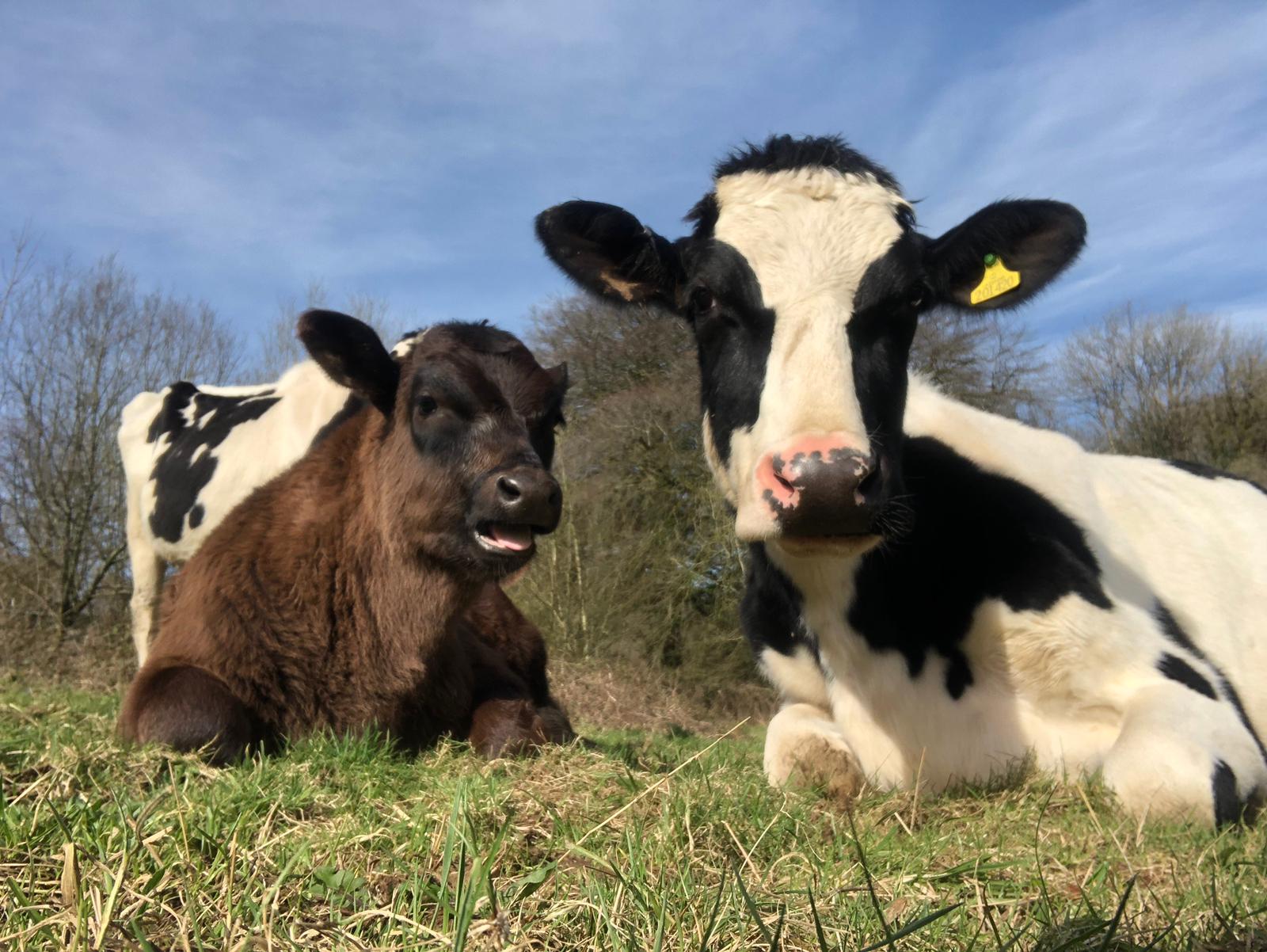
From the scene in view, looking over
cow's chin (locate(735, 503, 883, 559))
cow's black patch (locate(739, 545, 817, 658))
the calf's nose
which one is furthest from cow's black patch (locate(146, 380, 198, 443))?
cow's chin (locate(735, 503, 883, 559))

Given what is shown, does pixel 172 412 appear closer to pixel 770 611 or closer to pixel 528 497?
pixel 528 497

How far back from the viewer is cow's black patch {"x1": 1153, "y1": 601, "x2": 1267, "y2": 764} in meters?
4.24

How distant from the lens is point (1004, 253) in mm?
4434

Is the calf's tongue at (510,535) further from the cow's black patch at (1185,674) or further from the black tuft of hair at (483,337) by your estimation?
the cow's black patch at (1185,674)

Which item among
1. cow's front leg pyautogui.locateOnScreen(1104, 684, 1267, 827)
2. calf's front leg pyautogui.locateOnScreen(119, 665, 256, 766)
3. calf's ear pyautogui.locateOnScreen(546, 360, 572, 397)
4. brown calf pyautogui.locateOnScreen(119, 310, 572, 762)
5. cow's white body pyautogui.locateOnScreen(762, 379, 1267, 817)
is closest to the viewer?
cow's front leg pyautogui.locateOnScreen(1104, 684, 1267, 827)

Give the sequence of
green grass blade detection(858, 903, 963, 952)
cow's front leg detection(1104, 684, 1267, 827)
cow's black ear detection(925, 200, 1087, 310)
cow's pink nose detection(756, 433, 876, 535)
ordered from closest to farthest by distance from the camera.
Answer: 1. green grass blade detection(858, 903, 963, 952)
2. cow's pink nose detection(756, 433, 876, 535)
3. cow's front leg detection(1104, 684, 1267, 827)
4. cow's black ear detection(925, 200, 1087, 310)

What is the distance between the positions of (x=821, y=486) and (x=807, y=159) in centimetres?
193

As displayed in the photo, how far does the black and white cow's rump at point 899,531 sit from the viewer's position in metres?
3.35

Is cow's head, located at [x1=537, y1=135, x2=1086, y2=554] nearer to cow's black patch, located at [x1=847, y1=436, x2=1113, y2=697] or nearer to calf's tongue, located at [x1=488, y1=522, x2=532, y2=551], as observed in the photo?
cow's black patch, located at [x1=847, y1=436, x2=1113, y2=697]

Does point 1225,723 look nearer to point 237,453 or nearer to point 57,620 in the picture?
point 237,453

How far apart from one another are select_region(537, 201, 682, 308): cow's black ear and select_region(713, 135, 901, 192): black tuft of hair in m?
0.46

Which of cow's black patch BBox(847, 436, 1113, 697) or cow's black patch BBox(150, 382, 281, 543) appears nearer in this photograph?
cow's black patch BBox(847, 436, 1113, 697)

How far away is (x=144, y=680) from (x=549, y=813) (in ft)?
8.25

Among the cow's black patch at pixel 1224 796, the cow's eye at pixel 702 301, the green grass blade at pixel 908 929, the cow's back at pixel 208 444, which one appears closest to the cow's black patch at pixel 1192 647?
the cow's black patch at pixel 1224 796
